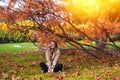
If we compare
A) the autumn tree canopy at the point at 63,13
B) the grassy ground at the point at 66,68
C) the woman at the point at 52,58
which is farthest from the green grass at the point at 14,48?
the autumn tree canopy at the point at 63,13

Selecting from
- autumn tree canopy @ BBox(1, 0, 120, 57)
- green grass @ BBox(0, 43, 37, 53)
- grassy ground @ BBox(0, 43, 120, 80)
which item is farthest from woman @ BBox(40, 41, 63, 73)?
green grass @ BBox(0, 43, 37, 53)

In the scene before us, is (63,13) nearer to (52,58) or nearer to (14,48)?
(52,58)

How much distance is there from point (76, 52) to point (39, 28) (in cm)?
876

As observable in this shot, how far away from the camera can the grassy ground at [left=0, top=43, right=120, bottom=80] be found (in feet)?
39.3

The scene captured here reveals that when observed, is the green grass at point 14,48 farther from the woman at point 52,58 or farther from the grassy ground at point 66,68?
the woman at point 52,58

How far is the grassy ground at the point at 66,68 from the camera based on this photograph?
1197cm

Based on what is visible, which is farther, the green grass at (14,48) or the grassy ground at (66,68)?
the green grass at (14,48)

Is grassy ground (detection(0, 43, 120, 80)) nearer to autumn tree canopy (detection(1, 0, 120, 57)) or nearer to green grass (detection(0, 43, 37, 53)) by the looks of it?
autumn tree canopy (detection(1, 0, 120, 57))

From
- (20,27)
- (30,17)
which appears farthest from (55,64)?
(30,17)

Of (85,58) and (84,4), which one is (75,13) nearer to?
(84,4)

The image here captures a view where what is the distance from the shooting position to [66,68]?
1578cm

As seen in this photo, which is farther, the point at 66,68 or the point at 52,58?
the point at 66,68

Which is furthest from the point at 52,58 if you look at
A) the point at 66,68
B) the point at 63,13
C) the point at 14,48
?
the point at 14,48

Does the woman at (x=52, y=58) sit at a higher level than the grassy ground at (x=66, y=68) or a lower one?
higher
